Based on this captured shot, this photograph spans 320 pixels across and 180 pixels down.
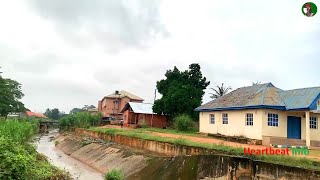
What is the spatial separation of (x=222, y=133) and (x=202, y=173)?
12.1m

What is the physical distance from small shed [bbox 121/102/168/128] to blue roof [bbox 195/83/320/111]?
18360 millimetres

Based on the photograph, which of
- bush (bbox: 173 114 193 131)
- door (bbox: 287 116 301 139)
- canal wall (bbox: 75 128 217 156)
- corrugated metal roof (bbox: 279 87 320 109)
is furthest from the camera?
bush (bbox: 173 114 193 131)

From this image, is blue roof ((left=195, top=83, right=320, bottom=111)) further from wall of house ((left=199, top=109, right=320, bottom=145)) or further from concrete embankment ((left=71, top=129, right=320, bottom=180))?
concrete embankment ((left=71, top=129, right=320, bottom=180))

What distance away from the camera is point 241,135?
2388 cm

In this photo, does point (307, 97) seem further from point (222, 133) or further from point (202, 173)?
point (202, 173)

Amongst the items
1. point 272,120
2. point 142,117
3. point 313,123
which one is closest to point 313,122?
point 313,123

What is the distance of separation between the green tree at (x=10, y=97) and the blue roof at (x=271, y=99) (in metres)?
40.9

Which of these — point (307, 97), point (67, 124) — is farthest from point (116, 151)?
point (67, 124)

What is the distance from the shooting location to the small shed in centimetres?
4572

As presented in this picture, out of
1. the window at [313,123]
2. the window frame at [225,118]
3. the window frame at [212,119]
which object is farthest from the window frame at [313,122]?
the window frame at [212,119]

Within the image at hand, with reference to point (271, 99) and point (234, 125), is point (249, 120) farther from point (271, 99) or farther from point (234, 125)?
point (271, 99)

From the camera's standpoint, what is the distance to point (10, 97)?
58.4 meters

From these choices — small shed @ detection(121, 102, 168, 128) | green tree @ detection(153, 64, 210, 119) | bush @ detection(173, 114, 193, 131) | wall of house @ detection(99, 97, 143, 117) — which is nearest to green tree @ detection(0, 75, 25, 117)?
wall of house @ detection(99, 97, 143, 117)

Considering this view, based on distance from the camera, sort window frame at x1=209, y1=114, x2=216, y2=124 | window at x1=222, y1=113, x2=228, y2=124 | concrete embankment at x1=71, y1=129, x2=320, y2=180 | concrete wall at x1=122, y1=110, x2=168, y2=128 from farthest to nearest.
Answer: concrete wall at x1=122, y1=110, x2=168, y2=128
window frame at x1=209, y1=114, x2=216, y2=124
window at x1=222, y1=113, x2=228, y2=124
concrete embankment at x1=71, y1=129, x2=320, y2=180
